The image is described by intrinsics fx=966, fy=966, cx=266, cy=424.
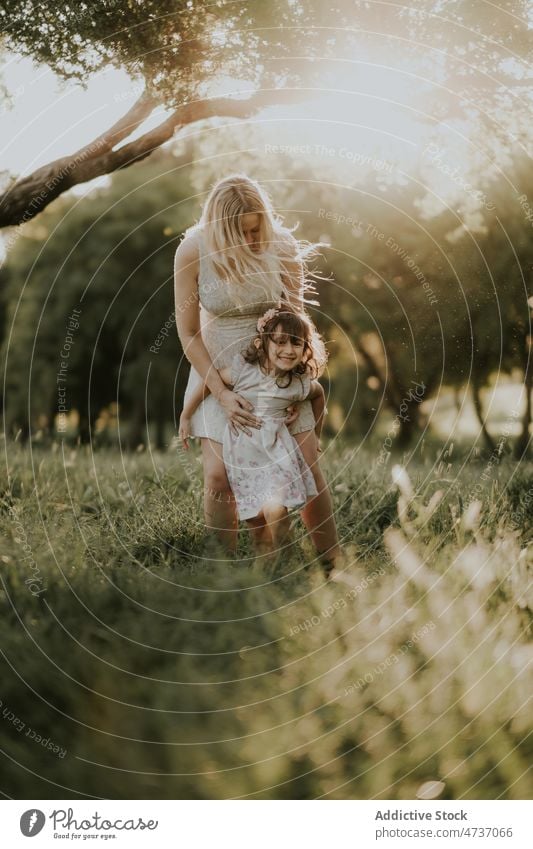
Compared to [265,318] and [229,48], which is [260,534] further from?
[229,48]

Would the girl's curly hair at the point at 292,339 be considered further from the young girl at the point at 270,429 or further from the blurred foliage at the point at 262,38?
the blurred foliage at the point at 262,38

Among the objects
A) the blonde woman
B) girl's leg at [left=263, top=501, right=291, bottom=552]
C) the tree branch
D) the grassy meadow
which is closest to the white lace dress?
the blonde woman

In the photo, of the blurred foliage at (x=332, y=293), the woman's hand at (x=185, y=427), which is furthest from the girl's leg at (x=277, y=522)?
the blurred foliage at (x=332, y=293)

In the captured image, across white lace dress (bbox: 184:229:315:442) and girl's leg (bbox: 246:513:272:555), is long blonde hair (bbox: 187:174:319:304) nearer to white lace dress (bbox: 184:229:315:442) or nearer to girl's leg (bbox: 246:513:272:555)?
white lace dress (bbox: 184:229:315:442)

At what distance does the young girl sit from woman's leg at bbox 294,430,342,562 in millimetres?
80

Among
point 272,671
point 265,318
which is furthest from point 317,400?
point 272,671

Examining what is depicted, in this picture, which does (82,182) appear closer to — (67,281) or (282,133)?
(282,133)

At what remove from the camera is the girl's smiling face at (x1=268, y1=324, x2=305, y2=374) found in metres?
4.92

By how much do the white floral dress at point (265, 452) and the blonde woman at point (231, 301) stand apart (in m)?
0.06

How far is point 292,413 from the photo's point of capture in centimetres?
520

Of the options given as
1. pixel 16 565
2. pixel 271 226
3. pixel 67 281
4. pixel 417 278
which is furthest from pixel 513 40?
pixel 67 281

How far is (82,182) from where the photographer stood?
580cm

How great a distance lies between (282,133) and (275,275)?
2.52 metres

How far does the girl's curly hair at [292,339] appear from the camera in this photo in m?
4.89
